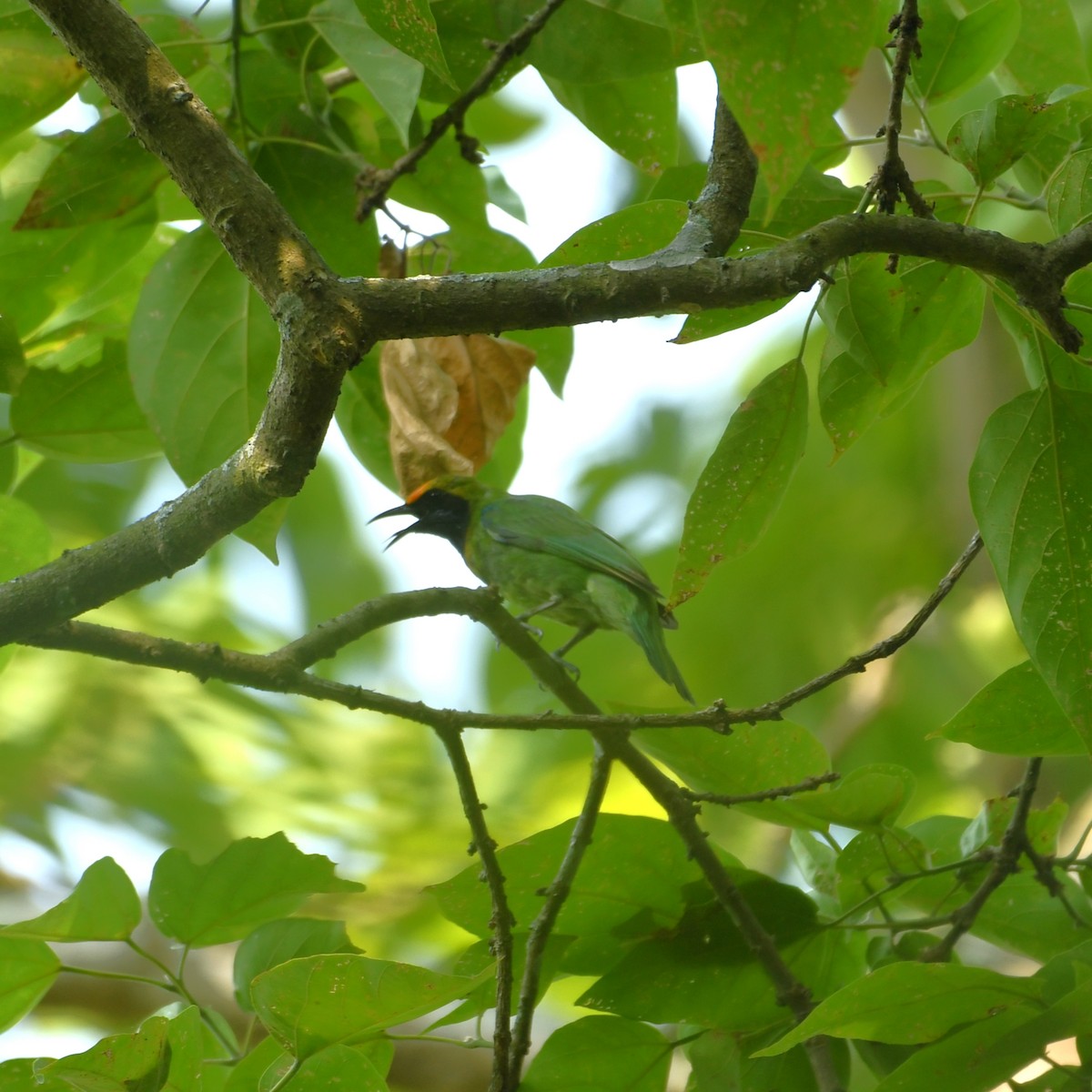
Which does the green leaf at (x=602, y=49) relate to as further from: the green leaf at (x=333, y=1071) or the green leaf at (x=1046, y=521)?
the green leaf at (x=333, y=1071)

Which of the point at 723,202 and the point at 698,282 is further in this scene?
the point at 723,202

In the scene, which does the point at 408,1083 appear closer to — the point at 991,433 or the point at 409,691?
the point at 409,691

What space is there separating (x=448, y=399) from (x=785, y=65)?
4.15 ft

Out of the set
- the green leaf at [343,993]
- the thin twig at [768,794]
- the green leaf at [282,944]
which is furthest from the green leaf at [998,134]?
the green leaf at [282,944]

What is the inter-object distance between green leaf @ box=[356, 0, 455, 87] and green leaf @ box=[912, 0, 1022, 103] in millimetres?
744

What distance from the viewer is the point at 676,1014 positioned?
174cm

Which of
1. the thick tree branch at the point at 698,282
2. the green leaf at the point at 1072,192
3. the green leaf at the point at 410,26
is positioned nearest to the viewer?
the thick tree branch at the point at 698,282

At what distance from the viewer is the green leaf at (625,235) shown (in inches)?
55.8

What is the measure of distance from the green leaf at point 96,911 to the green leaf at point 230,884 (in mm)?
65

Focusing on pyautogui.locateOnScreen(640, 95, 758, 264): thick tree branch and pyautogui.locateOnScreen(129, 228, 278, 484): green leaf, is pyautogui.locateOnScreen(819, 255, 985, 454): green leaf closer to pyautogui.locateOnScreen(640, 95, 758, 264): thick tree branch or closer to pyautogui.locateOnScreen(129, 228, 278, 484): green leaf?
pyautogui.locateOnScreen(640, 95, 758, 264): thick tree branch

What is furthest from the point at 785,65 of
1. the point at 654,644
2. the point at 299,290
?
the point at 654,644

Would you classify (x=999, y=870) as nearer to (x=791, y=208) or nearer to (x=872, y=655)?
(x=872, y=655)

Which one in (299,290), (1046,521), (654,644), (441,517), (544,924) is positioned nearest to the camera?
(299,290)

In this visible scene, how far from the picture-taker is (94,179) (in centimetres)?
195
